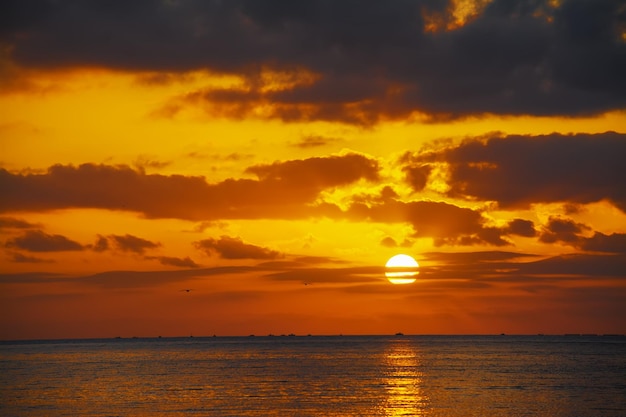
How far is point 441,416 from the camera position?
291 feet

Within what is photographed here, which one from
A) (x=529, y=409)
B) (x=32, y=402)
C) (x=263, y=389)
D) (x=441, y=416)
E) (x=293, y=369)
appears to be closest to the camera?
(x=441, y=416)

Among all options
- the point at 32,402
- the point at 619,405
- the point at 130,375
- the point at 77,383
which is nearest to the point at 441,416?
the point at 619,405

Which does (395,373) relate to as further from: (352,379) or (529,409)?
(529,409)

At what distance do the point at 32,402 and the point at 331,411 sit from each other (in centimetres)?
3958

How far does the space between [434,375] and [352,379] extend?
58.1 feet

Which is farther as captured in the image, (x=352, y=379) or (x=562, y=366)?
(x=562, y=366)

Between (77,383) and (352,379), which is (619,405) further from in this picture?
(77,383)

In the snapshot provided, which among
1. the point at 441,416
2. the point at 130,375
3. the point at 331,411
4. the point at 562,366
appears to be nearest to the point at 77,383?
the point at 130,375

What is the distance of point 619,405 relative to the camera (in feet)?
320

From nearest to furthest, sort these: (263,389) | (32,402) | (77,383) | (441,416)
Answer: (441,416) → (32,402) → (263,389) → (77,383)

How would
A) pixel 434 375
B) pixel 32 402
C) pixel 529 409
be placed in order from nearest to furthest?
pixel 529 409 < pixel 32 402 < pixel 434 375

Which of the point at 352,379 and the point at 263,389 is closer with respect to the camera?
the point at 263,389

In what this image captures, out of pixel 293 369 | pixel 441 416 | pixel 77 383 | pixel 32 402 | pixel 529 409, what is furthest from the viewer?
pixel 293 369

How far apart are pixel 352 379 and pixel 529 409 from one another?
50201 millimetres
